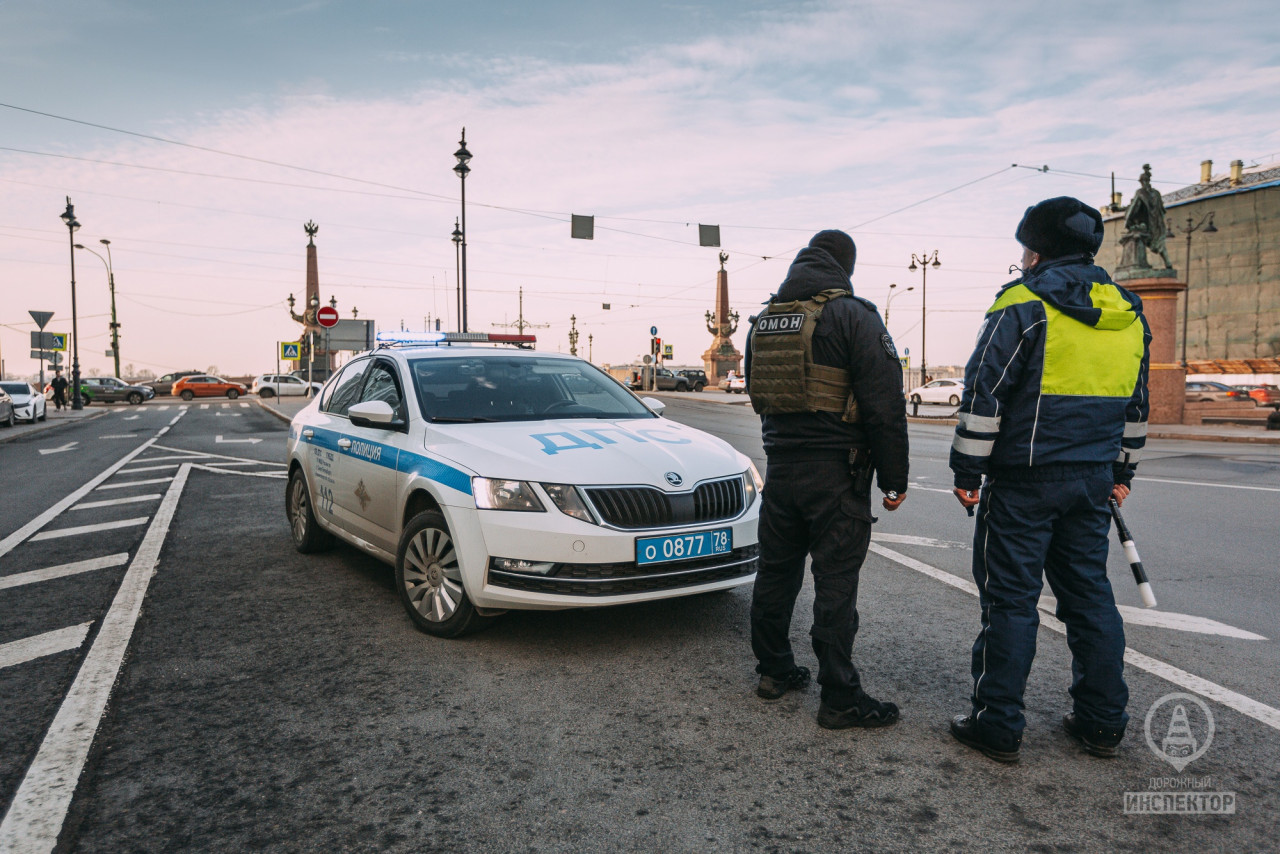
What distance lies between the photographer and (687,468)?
4348 millimetres

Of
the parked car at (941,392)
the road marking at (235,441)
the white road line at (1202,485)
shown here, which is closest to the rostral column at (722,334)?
the parked car at (941,392)

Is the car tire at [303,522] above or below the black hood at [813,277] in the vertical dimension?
below

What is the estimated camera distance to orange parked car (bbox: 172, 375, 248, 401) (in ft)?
173

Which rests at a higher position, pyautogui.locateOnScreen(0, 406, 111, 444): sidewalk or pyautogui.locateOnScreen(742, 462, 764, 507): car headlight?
pyautogui.locateOnScreen(742, 462, 764, 507): car headlight

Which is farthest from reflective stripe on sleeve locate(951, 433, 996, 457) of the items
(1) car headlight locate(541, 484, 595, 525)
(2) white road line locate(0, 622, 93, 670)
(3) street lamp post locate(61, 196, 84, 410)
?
(3) street lamp post locate(61, 196, 84, 410)

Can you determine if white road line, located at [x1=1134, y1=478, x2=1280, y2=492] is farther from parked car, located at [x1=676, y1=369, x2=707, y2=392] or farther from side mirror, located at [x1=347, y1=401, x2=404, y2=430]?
parked car, located at [x1=676, y1=369, x2=707, y2=392]

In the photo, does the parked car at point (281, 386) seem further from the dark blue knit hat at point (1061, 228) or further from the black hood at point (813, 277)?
the dark blue knit hat at point (1061, 228)

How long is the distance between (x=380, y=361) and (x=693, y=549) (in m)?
2.80

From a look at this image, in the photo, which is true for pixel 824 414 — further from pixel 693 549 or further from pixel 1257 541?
pixel 1257 541

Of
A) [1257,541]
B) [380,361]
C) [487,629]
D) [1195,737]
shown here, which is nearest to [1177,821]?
[1195,737]

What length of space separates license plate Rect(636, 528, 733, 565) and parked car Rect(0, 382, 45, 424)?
29154 millimetres

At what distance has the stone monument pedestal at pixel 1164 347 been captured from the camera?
890 inches

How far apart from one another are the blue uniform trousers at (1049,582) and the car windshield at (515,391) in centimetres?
267

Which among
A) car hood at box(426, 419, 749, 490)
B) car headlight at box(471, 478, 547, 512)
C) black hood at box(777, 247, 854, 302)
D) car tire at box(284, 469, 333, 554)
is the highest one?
black hood at box(777, 247, 854, 302)
